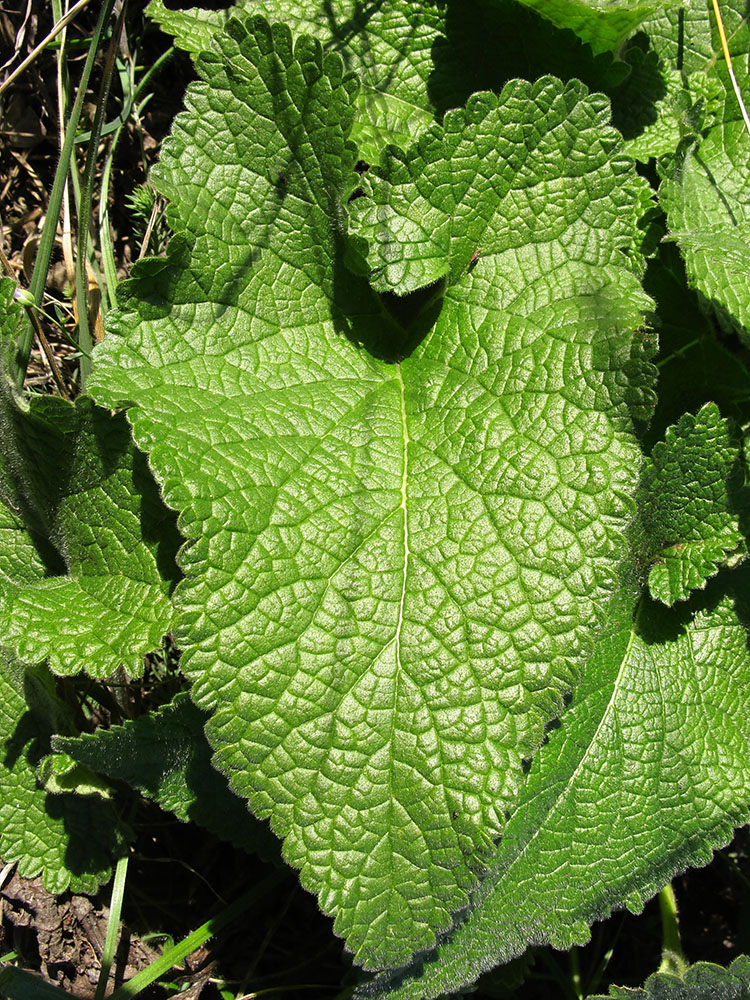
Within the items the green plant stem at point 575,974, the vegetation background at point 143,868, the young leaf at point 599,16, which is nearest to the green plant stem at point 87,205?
the vegetation background at point 143,868

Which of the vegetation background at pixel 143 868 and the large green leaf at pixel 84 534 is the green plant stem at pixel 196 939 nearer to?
the vegetation background at pixel 143 868

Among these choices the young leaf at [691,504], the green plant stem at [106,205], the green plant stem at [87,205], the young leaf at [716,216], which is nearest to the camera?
the young leaf at [716,216]

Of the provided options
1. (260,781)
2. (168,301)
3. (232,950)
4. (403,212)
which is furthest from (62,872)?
(403,212)

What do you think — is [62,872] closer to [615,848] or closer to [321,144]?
[615,848]

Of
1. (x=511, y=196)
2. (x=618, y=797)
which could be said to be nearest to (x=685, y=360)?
(x=511, y=196)

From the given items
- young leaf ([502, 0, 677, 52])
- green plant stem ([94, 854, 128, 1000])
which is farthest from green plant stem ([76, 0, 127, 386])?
green plant stem ([94, 854, 128, 1000])

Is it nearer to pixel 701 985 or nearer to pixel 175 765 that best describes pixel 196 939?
pixel 175 765

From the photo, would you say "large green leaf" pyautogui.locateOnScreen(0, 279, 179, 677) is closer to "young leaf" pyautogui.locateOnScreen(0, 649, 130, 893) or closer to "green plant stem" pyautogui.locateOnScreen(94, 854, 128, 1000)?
"young leaf" pyautogui.locateOnScreen(0, 649, 130, 893)
